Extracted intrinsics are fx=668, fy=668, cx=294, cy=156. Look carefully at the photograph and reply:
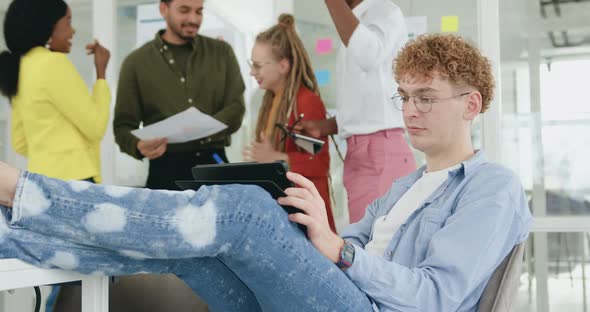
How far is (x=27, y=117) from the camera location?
2477 mm

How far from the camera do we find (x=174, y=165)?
2.86 metres

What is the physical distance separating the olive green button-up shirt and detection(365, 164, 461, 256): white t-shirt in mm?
1460

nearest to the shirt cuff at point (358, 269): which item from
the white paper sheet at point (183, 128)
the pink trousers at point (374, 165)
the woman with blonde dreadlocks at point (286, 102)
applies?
the pink trousers at point (374, 165)

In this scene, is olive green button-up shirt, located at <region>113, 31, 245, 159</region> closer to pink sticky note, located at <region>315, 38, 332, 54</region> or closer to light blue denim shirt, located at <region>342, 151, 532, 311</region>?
pink sticky note, located at <region>315, 38, 332, 54</region>

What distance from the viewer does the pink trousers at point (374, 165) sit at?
2350 millimetres

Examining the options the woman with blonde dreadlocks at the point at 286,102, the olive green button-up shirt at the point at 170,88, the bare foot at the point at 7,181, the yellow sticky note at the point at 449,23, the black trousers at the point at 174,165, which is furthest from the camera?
the yellow sticky note at the point at 449,23

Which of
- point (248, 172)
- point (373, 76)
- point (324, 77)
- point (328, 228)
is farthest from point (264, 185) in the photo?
point (324, 77)

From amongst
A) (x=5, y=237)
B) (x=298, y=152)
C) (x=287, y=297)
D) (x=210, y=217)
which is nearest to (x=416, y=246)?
(x=287, y=297)

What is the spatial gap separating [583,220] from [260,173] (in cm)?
233

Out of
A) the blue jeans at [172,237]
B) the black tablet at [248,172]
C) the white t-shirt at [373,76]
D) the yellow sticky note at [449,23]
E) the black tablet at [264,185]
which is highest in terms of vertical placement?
the yellow sticky note at [449,23]

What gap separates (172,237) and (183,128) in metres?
1.67

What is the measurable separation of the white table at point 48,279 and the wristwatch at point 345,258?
0.39m

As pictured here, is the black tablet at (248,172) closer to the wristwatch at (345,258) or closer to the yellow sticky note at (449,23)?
the wristwatch at (345,258)

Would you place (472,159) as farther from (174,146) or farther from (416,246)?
(174,146)
